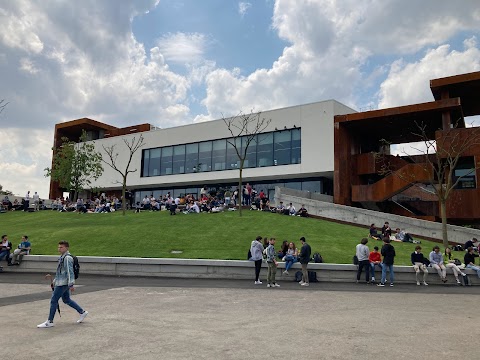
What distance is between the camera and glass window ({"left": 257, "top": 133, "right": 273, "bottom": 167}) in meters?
38.4

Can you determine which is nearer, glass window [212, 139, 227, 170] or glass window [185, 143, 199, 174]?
glass window [212, 139, 227, 170]

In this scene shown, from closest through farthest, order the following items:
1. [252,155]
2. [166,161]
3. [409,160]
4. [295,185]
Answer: [409,160] → [295,185] → [252,155] → [166,161]

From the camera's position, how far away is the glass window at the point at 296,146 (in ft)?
120

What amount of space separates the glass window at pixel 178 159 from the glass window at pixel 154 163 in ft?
8.31

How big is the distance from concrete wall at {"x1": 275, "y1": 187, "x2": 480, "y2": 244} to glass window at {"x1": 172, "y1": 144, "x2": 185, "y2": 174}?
17462 millimetres

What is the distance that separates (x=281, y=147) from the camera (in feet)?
124

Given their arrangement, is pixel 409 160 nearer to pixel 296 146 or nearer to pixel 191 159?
pixel 296 146

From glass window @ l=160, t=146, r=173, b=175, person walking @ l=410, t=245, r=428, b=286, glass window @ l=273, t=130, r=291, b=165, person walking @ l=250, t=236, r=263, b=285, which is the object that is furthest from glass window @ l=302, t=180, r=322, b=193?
person walking @ l=250, t=236, r=263, b=285

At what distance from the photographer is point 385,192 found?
3114cm

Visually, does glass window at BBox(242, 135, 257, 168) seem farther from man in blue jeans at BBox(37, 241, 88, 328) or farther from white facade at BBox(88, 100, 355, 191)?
man in blue jeans at BBox(37, 241, 88, 328)

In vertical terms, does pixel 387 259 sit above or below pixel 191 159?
below

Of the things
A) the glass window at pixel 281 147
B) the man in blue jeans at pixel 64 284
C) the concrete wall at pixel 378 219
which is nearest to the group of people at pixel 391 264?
the concrete wall at pixel 378 219

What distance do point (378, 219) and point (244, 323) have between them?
794 inches

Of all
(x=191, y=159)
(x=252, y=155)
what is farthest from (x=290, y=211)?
(x=191, y=159)
